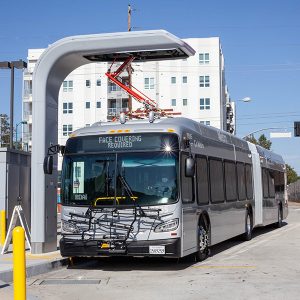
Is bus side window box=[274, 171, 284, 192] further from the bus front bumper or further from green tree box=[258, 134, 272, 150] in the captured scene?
green tree box=[258, 134, 272, 150]

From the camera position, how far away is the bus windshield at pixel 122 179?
1148cm

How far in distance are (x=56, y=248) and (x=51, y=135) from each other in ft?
8.86

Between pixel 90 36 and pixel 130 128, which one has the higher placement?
pixel 90 36

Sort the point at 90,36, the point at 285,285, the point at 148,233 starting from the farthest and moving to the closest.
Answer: the point at 90,36 → the point at 148,233 → the point at 285,285

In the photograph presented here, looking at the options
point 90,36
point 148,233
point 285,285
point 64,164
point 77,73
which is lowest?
point 285,285

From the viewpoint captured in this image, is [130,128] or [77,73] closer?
[130,128]

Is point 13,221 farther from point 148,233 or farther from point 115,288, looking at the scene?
point 115,288

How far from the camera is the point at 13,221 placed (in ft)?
46.8

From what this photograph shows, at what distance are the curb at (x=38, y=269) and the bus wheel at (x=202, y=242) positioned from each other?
9.38ft

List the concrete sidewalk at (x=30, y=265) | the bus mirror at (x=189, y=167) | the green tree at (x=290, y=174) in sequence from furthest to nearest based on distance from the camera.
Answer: the green tree at (x=290, y=174), the bus mirror at (x=189, y=167), the concrete sidewalk at (x=30, y=265)

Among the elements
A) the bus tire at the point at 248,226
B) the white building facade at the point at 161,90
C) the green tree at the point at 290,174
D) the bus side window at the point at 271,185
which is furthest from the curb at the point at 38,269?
the green tree at the point at 290,174

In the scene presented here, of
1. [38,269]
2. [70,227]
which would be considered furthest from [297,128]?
[38,269]

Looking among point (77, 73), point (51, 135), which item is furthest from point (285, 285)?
point (77, 73)

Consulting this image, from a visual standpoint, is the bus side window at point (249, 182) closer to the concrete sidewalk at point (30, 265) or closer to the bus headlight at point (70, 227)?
the concrete sidewalk at point (30, 265)
